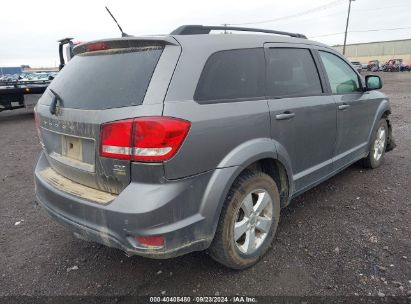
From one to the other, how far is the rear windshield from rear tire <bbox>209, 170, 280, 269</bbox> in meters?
0.98

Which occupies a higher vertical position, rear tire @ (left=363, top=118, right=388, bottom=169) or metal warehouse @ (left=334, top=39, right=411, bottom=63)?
rear tire @ (left=363, top=118, right=388, bottom=169)

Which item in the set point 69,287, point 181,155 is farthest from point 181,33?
point 69,287

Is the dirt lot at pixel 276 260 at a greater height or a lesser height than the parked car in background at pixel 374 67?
greater

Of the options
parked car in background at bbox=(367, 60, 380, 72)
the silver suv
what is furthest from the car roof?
parked car in background at bbox=(367, 60, 380, 72)

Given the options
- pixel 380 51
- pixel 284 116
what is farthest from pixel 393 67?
pixel 284 116

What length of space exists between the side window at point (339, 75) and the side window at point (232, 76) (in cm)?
121

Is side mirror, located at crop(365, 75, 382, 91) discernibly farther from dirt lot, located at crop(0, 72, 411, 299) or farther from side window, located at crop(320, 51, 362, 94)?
dirt lot, located at crop(0, 72, 411, 299)

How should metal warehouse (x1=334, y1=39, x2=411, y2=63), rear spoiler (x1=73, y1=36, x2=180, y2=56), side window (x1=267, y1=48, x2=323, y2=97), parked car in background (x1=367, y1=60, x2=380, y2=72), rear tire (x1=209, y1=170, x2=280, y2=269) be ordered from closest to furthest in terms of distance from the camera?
rear spoiler (x1=73, y1=36, x2=180, y2=56) < rear tire (x1=209, y1=170, x2=280, y2=269) < side window (x1=267, y1=48, x2=323, y2=97) < parked car in background (x1=367, y1=60, x2=380, y2=72) < metal warehouse (x1=334, y1=39, x2=411, y2=63)

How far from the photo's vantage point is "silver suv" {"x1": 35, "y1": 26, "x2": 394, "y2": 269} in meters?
2.05

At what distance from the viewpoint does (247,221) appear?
8.54 ft

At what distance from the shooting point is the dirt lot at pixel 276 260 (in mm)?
2504

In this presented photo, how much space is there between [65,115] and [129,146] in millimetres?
697

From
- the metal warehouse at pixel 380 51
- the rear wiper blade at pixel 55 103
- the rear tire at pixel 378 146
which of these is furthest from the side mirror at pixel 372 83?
the metal warehouse at pixel 380 51

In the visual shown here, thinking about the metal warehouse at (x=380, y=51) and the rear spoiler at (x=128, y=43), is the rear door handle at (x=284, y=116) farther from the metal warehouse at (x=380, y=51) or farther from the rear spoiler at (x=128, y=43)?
the metal warehouse at (x=380, y=51)
